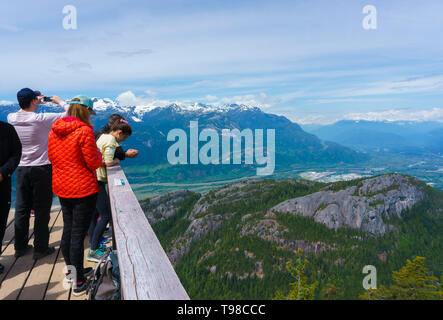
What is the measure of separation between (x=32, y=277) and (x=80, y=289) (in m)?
1.34

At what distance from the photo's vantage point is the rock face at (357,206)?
174 metres

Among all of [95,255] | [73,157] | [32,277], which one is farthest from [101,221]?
[73,157]

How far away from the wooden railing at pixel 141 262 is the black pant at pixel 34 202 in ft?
10.6

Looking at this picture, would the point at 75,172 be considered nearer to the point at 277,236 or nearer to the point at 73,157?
the point at 73,157

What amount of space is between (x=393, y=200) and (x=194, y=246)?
136998 mm

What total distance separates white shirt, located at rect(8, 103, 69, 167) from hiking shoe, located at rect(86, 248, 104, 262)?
2.38 meters

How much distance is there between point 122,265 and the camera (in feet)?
9.77

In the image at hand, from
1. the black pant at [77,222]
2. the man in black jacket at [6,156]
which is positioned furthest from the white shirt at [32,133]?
the black pant at [77,222]

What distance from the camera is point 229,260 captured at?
147125 mm

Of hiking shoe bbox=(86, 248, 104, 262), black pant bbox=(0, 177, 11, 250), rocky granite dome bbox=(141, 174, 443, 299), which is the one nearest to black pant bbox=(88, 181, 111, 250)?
hiking shoe bbox=(86, 248, 104, 262)

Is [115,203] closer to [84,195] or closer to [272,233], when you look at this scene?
[84,195]

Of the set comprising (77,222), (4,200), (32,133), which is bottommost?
(77,222)

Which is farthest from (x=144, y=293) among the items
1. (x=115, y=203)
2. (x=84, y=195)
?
(x=84, y=195)

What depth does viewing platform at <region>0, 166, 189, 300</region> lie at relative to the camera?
2.68 m
